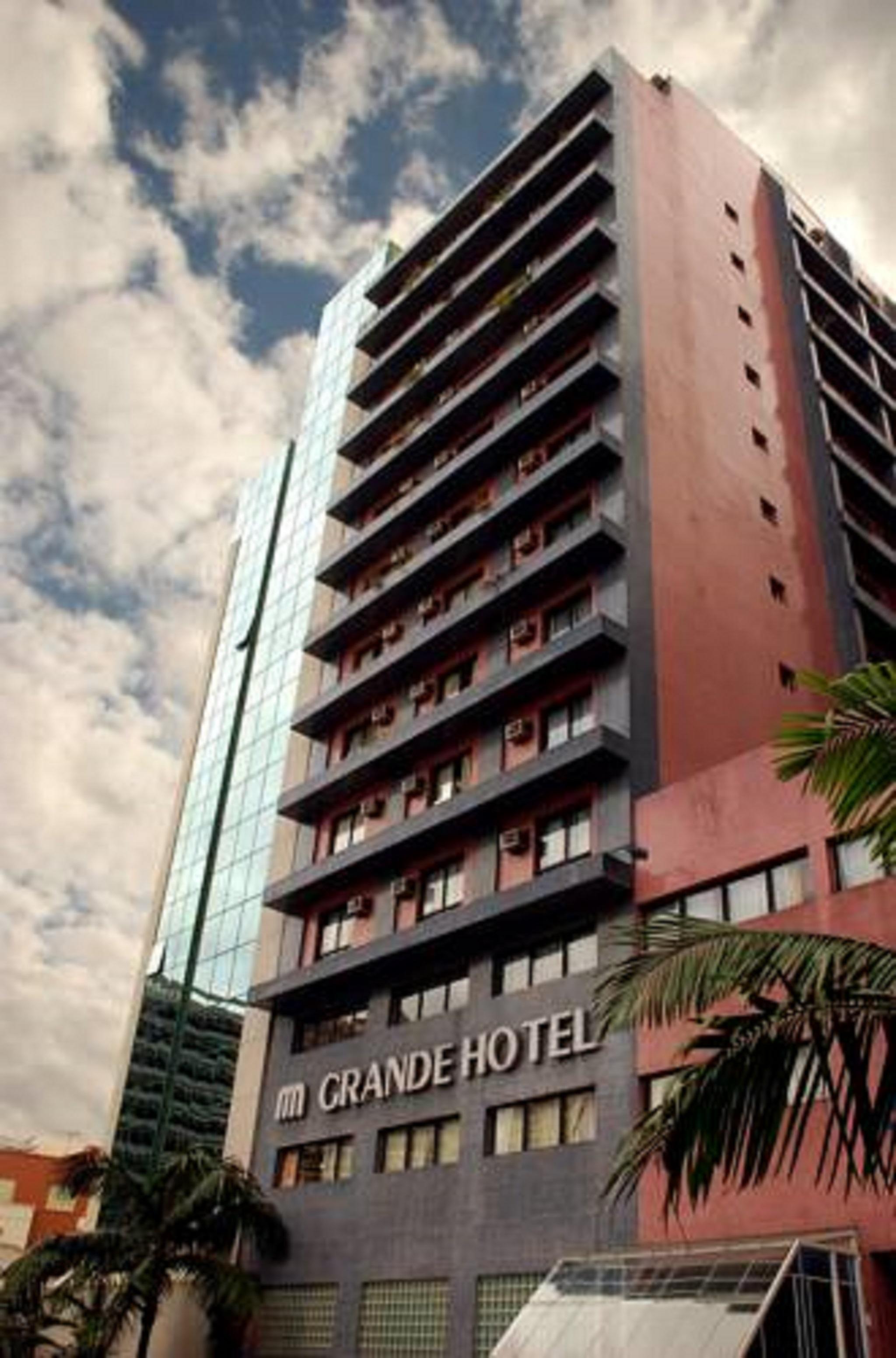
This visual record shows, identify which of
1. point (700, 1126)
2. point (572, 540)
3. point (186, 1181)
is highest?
point (572, 540)

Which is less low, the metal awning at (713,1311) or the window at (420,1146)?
the window at (420,1146)

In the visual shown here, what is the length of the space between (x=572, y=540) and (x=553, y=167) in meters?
18.3

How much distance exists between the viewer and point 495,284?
45.2 m

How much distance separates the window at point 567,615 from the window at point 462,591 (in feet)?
14.1

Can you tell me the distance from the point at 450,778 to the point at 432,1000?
6.71 metres

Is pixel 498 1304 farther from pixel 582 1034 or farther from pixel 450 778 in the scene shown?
pixel 450 778

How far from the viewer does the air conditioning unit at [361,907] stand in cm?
3644

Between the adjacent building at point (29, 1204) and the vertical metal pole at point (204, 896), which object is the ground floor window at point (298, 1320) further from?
the adjacent building at point (29, 1204)

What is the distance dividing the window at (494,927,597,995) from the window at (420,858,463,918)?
122 inches

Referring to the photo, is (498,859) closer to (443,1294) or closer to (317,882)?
(317,882)

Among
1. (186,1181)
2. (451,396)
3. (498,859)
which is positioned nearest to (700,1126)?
(498,859)

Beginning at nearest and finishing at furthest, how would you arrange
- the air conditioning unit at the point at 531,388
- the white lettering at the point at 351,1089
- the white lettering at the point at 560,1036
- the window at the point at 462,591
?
the white lettering at the point at 560,1036 < the white lettering at the point at 351,1089 < the window at the point at 462,591 < the air conditioning unit at the point at 531,388

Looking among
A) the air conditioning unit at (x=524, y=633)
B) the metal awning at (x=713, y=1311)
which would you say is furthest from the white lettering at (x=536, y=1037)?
the air conditioning unit at (x=524, y=633)

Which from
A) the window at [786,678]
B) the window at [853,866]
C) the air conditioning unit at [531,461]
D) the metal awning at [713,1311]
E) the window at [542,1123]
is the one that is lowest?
the metal awning at [713,1311]
